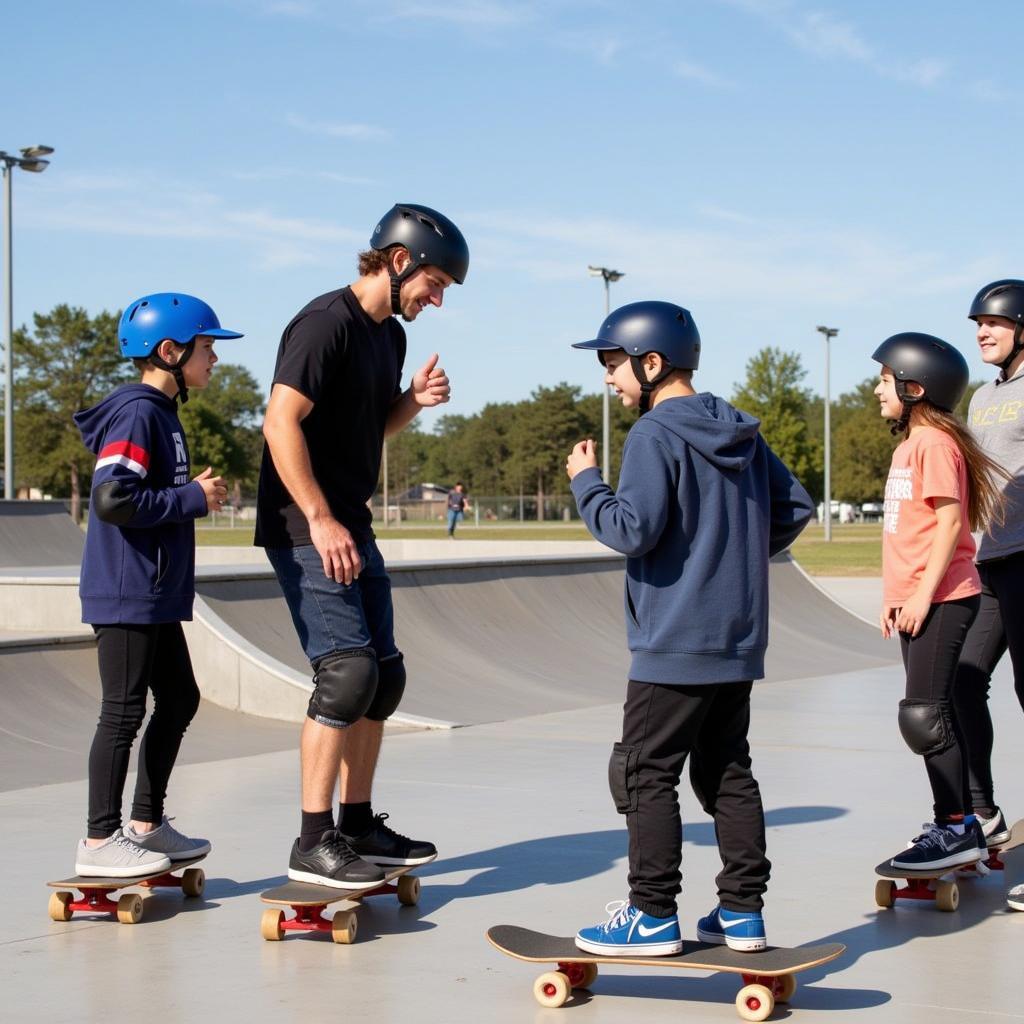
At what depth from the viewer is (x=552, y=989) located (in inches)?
131

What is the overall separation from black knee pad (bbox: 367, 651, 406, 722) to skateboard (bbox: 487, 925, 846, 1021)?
0.99 metres

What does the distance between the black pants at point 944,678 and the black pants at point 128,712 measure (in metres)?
2.27

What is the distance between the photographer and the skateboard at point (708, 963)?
3246 millimetres

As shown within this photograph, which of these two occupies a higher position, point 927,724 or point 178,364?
point 178,364

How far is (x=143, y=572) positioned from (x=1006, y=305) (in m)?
2.95

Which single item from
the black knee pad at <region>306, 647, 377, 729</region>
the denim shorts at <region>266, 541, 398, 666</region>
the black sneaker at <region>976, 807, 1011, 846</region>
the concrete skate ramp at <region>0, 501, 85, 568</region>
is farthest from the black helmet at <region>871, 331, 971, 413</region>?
the concrete skate ramp at <region>0, 501, 85, 568</region>

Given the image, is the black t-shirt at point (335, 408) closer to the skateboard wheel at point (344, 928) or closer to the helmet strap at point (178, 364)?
the helmet strap at point (178, 364)

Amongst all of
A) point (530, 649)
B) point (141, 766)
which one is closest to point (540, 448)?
point (530, 649)

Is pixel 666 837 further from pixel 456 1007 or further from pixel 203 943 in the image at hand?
pixel 203 943

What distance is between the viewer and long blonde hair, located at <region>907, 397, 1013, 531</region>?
4355 mm

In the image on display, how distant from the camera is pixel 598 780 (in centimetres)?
638

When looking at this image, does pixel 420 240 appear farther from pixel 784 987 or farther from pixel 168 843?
pixel 784 987

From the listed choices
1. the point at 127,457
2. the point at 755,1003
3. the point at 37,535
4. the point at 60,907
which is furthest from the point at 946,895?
the point at 37,535

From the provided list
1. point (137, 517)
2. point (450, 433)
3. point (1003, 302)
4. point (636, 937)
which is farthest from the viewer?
point (450, 433)
